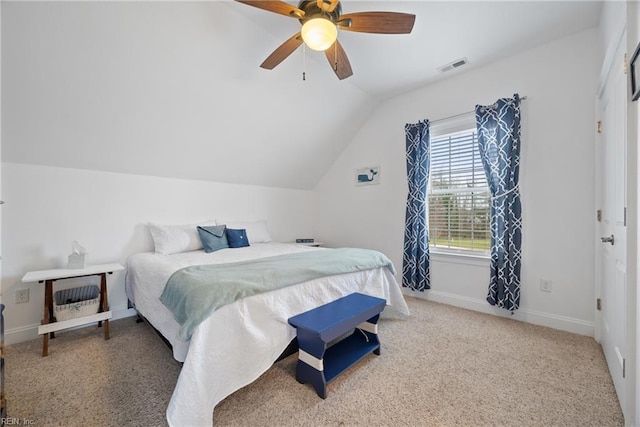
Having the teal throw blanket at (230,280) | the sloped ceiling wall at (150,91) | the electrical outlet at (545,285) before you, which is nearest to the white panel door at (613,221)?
the electrical outlet at (545,285)

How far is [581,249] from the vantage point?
2.37 metres

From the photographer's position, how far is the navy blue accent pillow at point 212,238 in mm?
2984

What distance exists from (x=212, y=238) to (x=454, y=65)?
3.20 metres

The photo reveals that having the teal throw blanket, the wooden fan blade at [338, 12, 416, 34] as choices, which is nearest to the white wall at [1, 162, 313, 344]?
the teal throw blanket

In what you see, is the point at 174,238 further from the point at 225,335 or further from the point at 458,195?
→ the point at 458,195

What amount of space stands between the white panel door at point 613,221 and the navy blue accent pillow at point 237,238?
3.09 meters

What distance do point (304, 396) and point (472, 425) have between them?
0.88m

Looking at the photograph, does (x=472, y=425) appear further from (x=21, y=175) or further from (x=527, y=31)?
(x=21, y=175)

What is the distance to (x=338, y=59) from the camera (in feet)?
6.78

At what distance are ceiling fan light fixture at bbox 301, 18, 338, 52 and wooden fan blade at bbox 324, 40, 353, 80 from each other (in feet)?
0.78

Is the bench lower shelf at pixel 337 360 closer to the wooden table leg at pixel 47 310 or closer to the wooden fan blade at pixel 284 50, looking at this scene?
the wooden table leg at pixel 47 310

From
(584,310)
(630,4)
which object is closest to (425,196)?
(584,310)

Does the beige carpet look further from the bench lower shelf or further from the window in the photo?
the window

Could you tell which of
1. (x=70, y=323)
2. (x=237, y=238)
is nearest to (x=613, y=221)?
(x=237, y=238)
